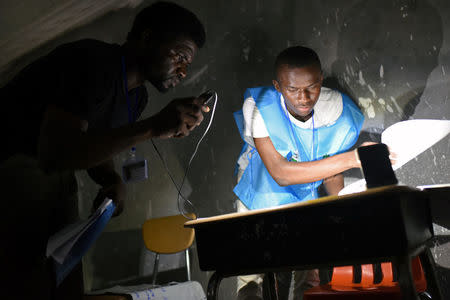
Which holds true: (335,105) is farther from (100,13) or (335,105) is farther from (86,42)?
(100,13)

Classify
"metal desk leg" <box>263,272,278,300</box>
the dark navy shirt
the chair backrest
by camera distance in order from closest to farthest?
the dark navy shirt, "metal desk leg" <box>263,272,278,300</box>, the chair backrest

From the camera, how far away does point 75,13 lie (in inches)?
98.7

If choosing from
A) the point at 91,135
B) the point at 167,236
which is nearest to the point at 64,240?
the point at 91,135

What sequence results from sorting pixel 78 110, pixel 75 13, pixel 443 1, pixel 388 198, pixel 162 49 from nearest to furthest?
pixel 388 198
pixel 78 110
pixel 162 49
pixel 443 1
pixel 75 13

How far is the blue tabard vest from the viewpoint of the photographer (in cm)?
208

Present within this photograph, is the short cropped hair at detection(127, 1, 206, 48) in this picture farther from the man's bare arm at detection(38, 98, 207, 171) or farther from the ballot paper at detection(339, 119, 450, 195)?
the ballot paper at detection(339, 119, 450, 195)

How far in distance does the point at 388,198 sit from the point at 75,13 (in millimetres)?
2319

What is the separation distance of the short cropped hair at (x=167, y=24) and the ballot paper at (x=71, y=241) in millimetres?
607

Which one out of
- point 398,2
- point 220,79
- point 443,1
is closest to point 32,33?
point 220,79

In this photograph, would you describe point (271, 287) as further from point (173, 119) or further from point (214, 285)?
point (173, 119)

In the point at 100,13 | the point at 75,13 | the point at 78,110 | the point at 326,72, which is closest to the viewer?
the point at 78,110

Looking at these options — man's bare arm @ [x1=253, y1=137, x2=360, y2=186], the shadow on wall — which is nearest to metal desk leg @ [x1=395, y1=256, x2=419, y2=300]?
man's bare arm @ [x1=253, y1=137, x2=360, y2=186]

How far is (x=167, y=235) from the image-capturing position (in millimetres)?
2553

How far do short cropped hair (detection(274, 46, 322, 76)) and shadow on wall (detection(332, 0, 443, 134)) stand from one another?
243mm
